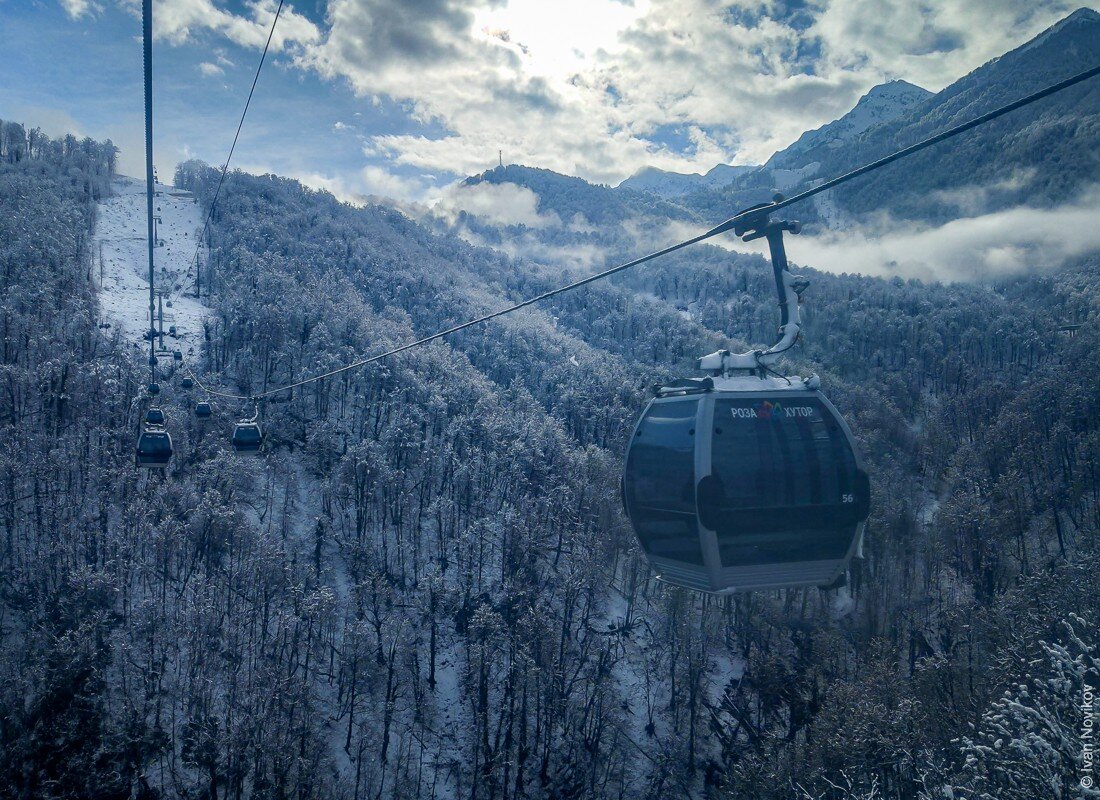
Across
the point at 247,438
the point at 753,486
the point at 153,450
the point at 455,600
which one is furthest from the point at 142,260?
the point at 753,486

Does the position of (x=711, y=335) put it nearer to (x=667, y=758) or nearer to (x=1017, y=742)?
(x=667, y=758)

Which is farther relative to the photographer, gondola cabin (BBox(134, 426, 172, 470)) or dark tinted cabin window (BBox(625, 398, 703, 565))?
gondola cabin (BBox(134, 426, 172, 470))

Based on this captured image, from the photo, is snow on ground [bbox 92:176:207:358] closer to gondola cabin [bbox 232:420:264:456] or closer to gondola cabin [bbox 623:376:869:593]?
gondola cabin [bbox 232:420:264:456]

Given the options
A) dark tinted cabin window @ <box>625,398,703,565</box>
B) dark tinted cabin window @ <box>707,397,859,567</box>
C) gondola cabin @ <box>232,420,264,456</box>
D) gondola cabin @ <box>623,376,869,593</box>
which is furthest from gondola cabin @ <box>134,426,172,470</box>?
dark tinted cabin window @ <box>707,397,859,567</box>

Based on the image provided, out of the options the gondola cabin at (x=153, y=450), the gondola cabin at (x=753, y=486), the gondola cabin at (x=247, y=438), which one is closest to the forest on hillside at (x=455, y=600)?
the gondola cabin at (x=753, y=486)

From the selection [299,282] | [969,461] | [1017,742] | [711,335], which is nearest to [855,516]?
[1017,742]

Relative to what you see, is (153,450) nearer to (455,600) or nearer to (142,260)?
(455,600)
